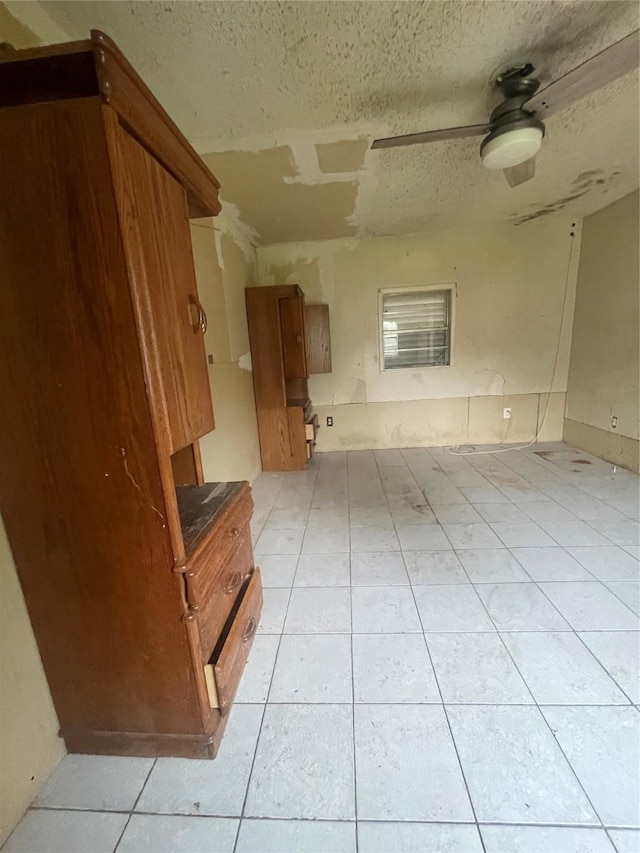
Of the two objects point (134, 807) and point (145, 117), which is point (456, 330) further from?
point (134, 807)

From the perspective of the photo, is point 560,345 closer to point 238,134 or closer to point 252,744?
point 238,134

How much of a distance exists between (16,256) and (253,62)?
1.43 metres

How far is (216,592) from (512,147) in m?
2.49

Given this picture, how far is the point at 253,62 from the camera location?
1459 millimetres

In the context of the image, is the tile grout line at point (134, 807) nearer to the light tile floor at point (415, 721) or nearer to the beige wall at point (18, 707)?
the light tile floor at point (415, 721)

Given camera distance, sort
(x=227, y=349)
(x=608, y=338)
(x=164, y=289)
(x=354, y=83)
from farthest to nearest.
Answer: (x=608, y=338) < (x=227, y=349) < (x=354, y=83) < (x=164, y=289)

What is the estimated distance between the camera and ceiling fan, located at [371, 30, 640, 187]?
4.58ft

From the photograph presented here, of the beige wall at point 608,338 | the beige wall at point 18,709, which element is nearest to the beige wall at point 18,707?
the beige wall at point 18,709

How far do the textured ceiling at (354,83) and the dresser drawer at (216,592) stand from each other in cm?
198

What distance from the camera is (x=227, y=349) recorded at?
284 centimetres

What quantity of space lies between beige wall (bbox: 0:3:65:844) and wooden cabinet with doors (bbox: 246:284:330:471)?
2.40 metres

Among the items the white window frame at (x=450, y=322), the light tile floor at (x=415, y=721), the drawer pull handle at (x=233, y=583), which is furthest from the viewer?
the white window frame at (x=450, y=322)

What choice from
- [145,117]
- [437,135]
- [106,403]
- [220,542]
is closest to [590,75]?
[437,135]

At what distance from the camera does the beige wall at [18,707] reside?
0.90 m
